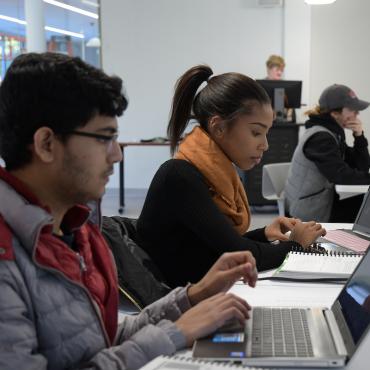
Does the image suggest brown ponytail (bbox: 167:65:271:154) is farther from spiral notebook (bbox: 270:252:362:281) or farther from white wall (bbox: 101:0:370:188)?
white wall (bbox: 101:0:370:188)

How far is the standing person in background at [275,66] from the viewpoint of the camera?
6605mm

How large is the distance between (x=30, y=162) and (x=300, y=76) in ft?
20.9

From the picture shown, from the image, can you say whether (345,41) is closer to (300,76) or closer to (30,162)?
(300,76)

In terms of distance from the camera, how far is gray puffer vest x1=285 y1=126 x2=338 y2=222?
10.9 ft

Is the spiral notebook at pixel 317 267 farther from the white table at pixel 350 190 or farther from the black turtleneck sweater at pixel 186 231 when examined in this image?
the white table at pixel 350 190

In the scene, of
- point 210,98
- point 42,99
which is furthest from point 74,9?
point 42,99

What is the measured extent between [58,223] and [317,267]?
85 cm

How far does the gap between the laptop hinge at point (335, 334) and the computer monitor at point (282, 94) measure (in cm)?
503

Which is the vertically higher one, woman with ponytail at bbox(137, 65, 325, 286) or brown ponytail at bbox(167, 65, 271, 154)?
brown ponytail at bbox(167, 65, 271, 154)

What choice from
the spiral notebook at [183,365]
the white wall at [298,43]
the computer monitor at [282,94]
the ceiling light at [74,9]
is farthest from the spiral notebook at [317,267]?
the ceiling light at [74,9]

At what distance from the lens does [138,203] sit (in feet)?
22.5

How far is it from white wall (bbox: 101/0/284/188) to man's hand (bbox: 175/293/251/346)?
6.18m

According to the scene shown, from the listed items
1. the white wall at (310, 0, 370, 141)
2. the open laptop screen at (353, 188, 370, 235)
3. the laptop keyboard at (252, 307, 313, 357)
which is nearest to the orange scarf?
the open laptop screen at (353, 188, 370, 235)

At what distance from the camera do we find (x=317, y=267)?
5.41 ft
